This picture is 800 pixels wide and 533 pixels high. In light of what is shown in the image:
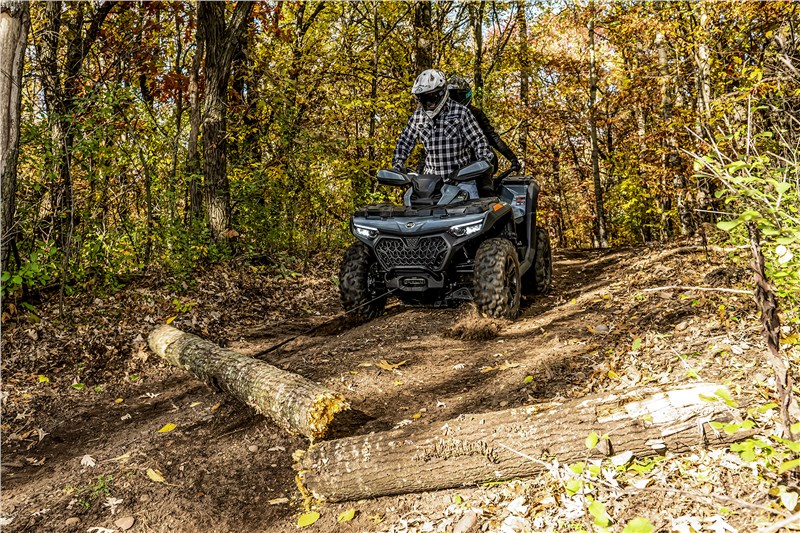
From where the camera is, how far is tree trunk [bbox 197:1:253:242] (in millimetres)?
8000

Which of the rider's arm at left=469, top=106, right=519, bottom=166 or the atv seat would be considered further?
the rider's arm at left=469, top=106, right=519, bottom=166

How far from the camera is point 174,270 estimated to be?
7062 millimetres

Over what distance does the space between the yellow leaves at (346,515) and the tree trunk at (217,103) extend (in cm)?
583

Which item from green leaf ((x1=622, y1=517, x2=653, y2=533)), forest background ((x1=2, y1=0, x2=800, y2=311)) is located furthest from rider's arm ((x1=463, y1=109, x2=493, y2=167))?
green leaf ((x1=622, y1=517, x2=653, y2=533))

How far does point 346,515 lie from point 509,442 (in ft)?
2.94

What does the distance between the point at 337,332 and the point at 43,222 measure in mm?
3178

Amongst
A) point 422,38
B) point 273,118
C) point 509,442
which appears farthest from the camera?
point 422,38

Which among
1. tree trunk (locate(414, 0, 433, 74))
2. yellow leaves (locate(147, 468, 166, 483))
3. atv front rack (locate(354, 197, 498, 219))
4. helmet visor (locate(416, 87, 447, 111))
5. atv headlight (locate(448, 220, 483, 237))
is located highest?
tree trunk (locate(414, 0, 433, 74))

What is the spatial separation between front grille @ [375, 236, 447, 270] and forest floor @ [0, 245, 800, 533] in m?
0.63

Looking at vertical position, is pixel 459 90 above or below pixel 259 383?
above

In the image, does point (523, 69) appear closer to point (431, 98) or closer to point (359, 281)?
point (431, 98)

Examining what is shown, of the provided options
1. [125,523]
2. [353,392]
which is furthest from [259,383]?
[125,523]

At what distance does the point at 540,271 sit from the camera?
6.84 m

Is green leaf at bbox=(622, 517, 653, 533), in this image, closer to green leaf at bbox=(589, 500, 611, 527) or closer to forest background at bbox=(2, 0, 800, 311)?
green leaf at bbox=(589, 500, 611, 527)
